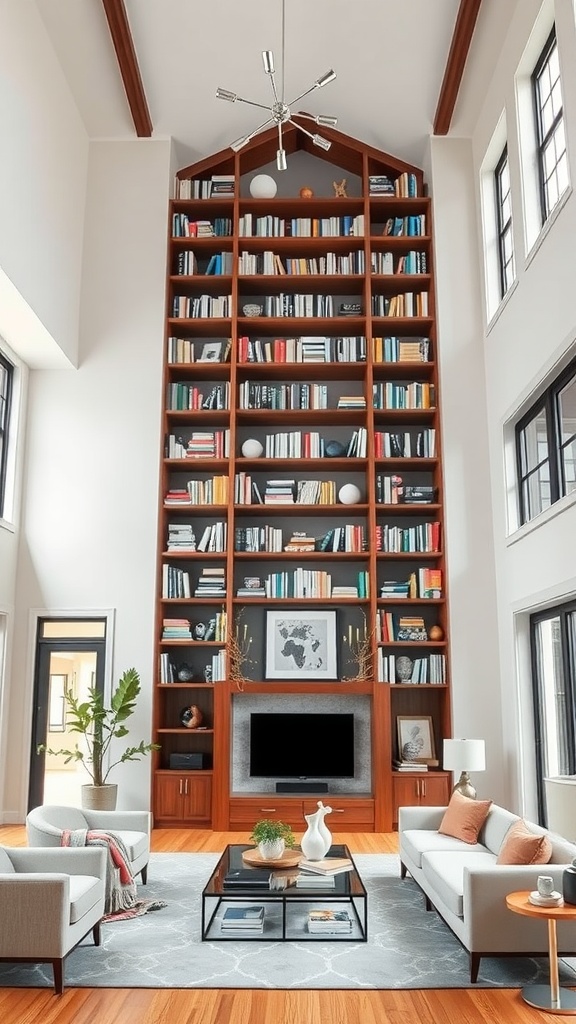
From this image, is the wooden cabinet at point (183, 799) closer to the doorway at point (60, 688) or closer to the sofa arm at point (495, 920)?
the doorway at point (60, 688)

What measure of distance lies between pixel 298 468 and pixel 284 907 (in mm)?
5150

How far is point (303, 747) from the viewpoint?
A: 324 inches

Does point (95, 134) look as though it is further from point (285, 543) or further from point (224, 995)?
point (224, 995)

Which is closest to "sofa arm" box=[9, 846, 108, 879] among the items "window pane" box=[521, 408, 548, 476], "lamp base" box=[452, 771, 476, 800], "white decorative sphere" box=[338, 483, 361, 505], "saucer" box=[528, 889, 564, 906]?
"saucer" box=[528, 889, 564, 906]

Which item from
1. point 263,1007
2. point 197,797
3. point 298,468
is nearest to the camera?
point 263,1007

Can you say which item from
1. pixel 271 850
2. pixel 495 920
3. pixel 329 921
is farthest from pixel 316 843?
pixel 495 920

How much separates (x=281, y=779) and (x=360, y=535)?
2.36 meters

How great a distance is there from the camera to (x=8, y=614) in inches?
325

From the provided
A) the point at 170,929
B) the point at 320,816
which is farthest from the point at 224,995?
the point at 320,816

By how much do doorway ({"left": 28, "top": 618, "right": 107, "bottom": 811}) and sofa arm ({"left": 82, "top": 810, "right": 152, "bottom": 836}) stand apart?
2.54m

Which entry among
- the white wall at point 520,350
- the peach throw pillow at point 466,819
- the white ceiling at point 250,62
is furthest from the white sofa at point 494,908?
the white ceiling at point 250,62

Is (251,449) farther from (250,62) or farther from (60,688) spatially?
(250,62)

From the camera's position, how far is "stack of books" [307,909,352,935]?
4594 millimetres

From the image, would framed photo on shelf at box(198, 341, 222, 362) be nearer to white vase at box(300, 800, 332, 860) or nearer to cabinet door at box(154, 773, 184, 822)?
cabinet door at box(154, 773, 184, 822)
